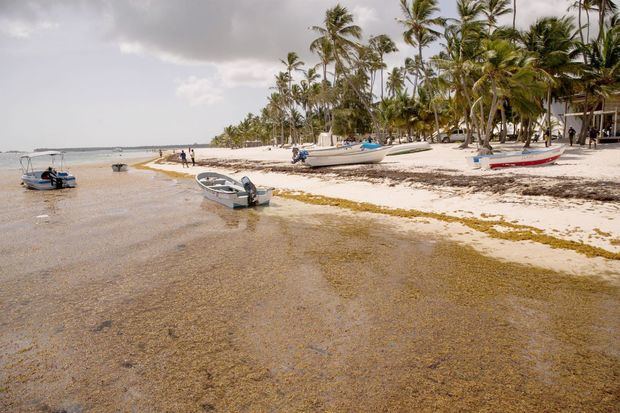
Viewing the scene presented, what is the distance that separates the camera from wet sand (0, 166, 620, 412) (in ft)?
12.1

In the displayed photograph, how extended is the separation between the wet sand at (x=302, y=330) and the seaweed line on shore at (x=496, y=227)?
1497 millimetres

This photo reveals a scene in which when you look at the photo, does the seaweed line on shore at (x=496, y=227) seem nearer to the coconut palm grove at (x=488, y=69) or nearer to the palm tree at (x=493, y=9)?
the coconut palm grove at (x=488, y=69)

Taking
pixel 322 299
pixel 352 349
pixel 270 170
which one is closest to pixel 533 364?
pixel 352 349

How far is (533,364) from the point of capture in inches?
160

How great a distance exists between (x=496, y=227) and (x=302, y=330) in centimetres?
702

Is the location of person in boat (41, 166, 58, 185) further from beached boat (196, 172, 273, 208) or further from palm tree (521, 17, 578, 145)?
palm tree (521, 17, 578, 145)

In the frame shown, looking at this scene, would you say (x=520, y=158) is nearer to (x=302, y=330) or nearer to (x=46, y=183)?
(x=302, y=330)

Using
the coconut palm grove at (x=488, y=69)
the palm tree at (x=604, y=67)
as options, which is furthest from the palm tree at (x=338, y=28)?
the palm tree at (x=604, y=67)

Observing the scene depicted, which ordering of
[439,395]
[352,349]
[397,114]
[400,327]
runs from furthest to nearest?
[397,114] → [400,327] → [352,349] → [439,395]

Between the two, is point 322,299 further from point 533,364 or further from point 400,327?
point 533,364

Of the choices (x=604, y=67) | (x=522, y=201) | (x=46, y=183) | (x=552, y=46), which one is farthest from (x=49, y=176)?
(x=604, y=67)

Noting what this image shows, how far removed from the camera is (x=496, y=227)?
957 centimetres

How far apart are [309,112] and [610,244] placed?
67.5m

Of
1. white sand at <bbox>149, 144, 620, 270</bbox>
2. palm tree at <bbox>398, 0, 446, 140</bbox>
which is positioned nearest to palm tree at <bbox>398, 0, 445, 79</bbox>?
palm tree at <bbox>398, 0, 446, 140</bbox>
